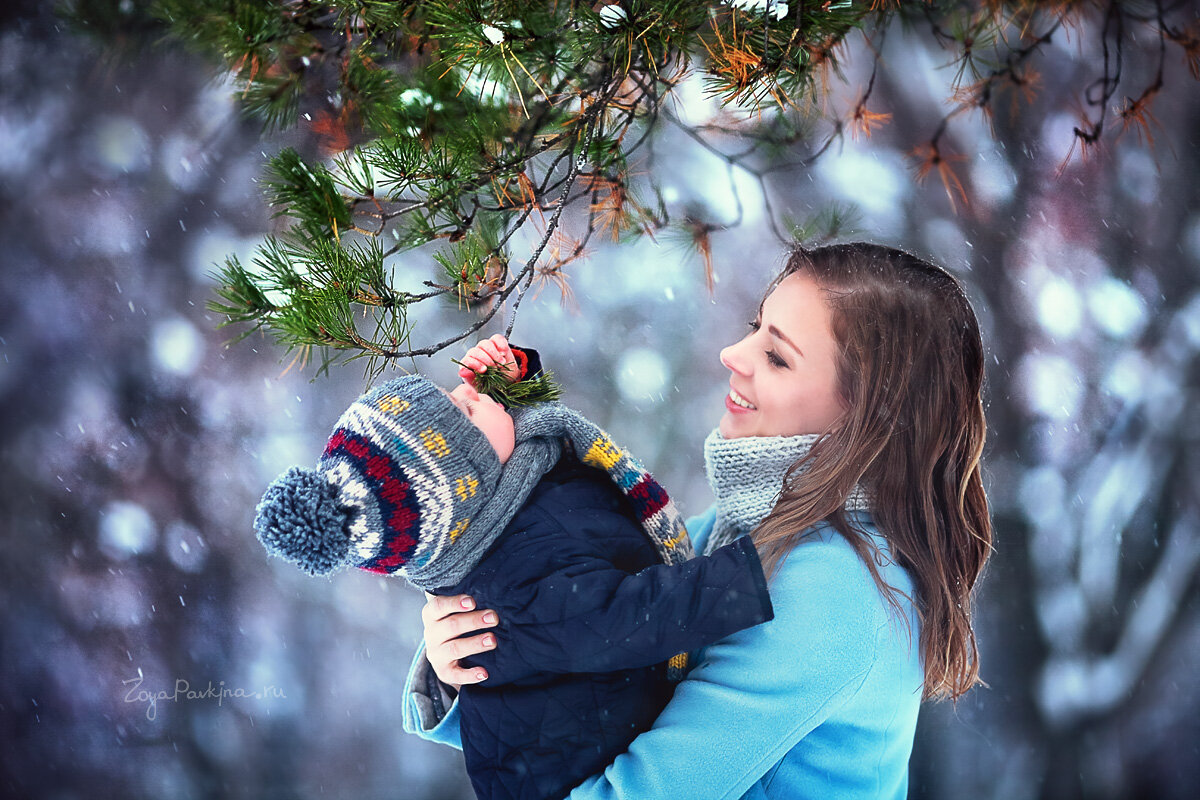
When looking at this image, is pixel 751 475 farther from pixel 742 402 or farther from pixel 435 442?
pixel 435 442

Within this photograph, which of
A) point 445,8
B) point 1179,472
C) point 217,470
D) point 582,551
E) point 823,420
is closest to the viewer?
point 445,8

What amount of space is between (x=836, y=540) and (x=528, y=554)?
384mm

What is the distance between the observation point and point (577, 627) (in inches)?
35.6

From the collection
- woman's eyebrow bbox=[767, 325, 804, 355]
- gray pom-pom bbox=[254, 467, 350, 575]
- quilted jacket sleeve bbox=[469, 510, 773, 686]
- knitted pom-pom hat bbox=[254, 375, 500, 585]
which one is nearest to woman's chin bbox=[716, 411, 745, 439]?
woman's eyebrow bbox=[767, 325, 804, 355]

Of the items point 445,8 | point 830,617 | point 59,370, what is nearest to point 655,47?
point 445,8

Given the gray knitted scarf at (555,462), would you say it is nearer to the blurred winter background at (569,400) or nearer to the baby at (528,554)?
the baby at (528,554)

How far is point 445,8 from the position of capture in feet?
2.79

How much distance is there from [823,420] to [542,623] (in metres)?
0.46

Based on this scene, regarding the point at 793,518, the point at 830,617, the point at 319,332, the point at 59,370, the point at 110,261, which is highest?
the point at 110,261

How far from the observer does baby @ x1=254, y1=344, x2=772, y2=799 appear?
0.88 meters

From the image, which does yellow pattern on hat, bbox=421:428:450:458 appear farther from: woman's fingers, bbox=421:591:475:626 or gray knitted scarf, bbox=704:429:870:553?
gray knitted scarf, bbox=704:429:870:553

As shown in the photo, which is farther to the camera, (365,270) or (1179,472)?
(1179,472)

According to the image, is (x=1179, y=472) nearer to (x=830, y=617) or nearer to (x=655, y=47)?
(x=830, y=617)

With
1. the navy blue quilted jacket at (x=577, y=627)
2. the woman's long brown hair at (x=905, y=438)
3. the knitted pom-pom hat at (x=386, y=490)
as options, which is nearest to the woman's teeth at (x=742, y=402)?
the woman's long brown hair at (x=905, y=438)
